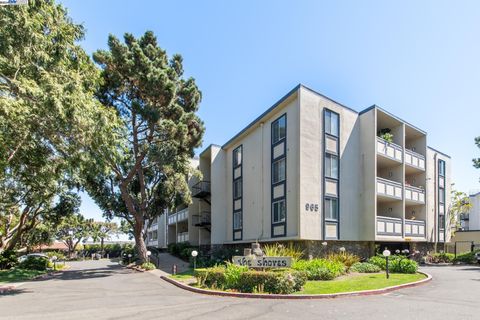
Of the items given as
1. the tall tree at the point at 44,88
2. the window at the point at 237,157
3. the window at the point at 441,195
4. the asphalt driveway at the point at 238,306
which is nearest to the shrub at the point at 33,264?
the asphalt driveway at the point at 238,306

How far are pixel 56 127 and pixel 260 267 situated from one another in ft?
32.6

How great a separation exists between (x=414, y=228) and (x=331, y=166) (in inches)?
380

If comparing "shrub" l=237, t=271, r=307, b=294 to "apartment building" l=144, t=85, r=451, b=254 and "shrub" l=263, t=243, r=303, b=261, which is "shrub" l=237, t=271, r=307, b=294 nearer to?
"shrub" l=263, t=243, r=303, b=261

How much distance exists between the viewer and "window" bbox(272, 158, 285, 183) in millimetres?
25141

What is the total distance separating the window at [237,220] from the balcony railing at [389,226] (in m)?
11.0

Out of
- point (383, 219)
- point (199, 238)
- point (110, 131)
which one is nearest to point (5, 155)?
point (110, 131)

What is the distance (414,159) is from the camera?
29484 mm

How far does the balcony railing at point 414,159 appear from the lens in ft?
94.5

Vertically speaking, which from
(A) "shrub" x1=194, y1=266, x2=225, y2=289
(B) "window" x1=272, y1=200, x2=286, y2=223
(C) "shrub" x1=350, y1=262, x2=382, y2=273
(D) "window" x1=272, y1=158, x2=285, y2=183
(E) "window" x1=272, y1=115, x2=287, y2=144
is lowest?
(C) "shrub" x1=350, y1=262, x2=382, y2=273

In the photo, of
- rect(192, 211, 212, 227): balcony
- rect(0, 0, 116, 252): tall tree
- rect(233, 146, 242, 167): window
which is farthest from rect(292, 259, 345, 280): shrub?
rect(192, 211, 212, 227): balcony

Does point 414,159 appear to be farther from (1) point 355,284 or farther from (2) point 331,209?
(1) point 355,284

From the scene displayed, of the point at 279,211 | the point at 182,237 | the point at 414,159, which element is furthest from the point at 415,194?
the point at 182,237

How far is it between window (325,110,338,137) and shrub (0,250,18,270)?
27708 mm

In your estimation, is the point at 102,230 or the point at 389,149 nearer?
the point at 389,149
